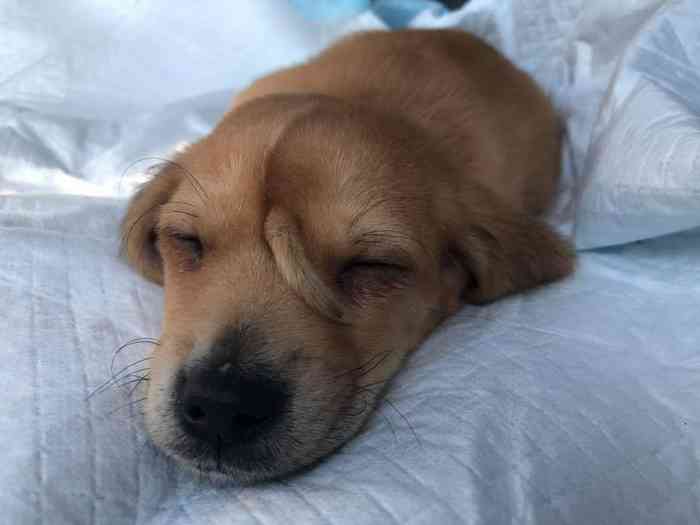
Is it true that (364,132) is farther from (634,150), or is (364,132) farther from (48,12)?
(48,12)

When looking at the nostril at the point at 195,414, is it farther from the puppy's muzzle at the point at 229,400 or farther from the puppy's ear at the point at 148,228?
the puppy's ear at the point at 148,228

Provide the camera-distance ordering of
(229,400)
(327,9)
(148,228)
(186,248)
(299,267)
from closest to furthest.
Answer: (229,400)
(299,267)
(186,248)
(148,228)
(327,9)

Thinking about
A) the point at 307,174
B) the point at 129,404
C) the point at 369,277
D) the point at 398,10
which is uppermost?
the point at 307,174

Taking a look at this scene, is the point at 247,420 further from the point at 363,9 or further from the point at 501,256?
the point at 363,9

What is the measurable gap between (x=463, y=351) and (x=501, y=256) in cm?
51

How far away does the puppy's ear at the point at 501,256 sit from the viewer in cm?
246

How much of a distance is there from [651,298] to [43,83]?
2.91 metres

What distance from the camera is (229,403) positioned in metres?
1.70

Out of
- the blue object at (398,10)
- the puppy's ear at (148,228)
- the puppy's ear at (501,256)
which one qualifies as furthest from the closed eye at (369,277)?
the blue object at (398,10)

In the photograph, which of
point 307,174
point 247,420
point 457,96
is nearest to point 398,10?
point 457,96

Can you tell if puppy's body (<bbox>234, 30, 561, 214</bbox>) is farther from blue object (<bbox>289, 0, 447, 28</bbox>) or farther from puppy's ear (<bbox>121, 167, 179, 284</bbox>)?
blue object (<bbox>289, 0, 447, 28</bbox>)

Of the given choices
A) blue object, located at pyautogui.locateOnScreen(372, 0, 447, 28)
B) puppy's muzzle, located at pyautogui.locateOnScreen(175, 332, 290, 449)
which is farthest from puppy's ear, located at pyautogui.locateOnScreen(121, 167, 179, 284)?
blue object, located at pyautogui.locateOnScreen(372, 0, 447, 28)

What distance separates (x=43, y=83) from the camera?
145 inches

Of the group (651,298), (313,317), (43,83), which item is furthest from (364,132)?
(43,83)
